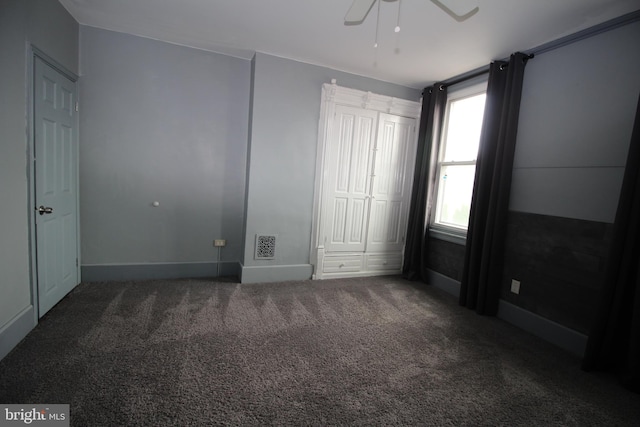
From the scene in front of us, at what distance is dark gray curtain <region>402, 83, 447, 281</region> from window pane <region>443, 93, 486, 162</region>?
154 millimetres

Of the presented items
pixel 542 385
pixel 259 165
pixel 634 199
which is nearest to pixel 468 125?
pixel 634 199

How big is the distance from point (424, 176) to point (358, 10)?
274cm

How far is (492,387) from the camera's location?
2.10 metres

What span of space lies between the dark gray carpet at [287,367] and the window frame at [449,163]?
102cm

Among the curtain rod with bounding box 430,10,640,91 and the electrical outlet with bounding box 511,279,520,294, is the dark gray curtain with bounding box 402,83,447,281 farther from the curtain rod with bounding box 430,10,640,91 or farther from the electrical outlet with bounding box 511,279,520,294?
the electrical outlet with bounding box 511,279,520,294

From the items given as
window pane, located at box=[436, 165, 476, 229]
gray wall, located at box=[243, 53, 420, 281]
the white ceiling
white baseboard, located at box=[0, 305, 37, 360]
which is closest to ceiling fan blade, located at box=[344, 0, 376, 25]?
the white ceiling

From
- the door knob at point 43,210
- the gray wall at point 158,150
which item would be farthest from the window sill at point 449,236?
the door knob at point 43,210

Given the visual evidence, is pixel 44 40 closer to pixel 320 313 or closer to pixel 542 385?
pixel 320 313

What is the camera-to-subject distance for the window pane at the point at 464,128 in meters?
3.71

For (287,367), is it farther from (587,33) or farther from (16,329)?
(587,33)

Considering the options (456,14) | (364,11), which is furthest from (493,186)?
(364,11)

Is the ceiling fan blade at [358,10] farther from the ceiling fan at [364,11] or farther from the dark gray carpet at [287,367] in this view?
the dark gray carpet at [287,367]

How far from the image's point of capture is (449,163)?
3984mm

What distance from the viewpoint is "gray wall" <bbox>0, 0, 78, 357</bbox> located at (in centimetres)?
201
